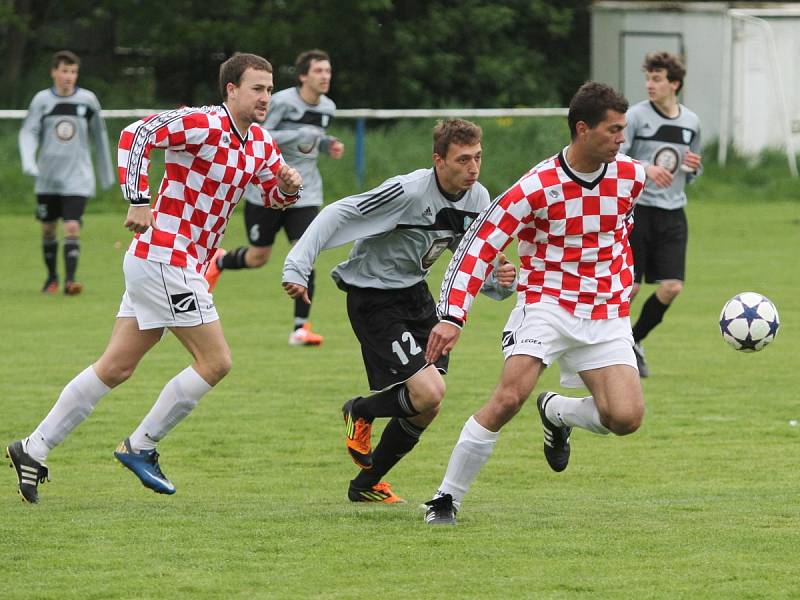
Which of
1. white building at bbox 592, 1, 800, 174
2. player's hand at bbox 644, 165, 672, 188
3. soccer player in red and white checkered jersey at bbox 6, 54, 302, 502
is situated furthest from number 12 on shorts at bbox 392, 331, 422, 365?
white building at bbox 592, 1, 800, 174

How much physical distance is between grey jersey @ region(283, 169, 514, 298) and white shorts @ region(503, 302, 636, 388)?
329 millimetres

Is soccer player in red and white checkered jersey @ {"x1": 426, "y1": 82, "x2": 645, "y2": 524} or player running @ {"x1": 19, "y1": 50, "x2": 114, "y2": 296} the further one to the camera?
player running @ {"x1": 19, "y1": 50, "x2": 114, "y2": 296}

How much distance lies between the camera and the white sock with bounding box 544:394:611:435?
6.27 meters

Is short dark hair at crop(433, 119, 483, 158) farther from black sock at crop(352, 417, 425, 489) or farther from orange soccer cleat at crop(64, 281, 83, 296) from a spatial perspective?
orange soccer cleat at crop(64, 281, 83, 296)

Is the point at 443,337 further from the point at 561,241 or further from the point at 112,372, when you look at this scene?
the point at 112,372

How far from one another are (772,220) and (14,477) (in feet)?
51.3

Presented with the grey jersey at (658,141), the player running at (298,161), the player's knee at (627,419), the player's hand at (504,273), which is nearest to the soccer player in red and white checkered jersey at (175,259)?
the player's hand at (504,273)

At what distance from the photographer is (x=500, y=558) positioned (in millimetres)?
5270

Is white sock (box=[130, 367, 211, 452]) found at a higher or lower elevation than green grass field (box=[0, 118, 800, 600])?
higher

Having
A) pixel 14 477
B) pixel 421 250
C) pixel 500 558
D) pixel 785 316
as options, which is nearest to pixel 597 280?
pixel 421 250

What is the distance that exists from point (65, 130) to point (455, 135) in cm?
908

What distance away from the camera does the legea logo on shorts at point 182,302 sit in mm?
6418

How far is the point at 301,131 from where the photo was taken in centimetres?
1202

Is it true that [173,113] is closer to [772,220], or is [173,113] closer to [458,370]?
[458,370]
